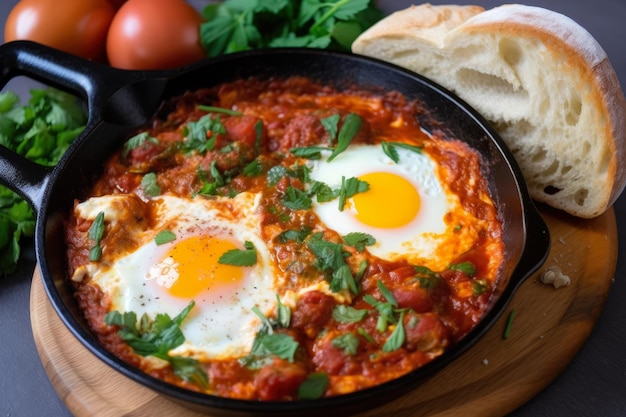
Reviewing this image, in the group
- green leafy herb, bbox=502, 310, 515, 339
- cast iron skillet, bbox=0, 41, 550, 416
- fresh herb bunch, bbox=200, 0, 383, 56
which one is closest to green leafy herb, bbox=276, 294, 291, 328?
cast iron skillet, bbox=0, 41, 550, 416

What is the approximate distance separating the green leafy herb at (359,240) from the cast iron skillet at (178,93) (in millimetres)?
595

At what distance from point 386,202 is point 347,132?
461 millimetres

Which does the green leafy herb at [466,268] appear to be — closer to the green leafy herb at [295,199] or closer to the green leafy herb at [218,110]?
the green leafy herb at [295,199]

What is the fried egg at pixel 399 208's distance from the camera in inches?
124

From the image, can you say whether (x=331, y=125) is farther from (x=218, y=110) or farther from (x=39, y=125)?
(x=39, y=125)

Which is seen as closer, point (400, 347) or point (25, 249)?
point (400, 347)

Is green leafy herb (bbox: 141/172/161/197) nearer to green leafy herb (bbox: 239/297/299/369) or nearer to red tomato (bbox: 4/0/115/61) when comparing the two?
green leafy herb (bbox: 239/297/299/369)

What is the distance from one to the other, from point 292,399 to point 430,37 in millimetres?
1974

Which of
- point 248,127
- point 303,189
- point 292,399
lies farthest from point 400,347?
point 248,127

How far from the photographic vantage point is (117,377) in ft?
9.19

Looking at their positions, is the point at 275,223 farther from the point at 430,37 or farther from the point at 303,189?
the point at 430,37

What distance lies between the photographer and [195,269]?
298 centimetres

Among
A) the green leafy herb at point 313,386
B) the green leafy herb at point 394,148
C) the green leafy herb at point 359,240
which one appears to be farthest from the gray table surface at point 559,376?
the green leafy herb at point 394,148

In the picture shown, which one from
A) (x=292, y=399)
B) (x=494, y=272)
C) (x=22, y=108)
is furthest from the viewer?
(x=22, y=108)
